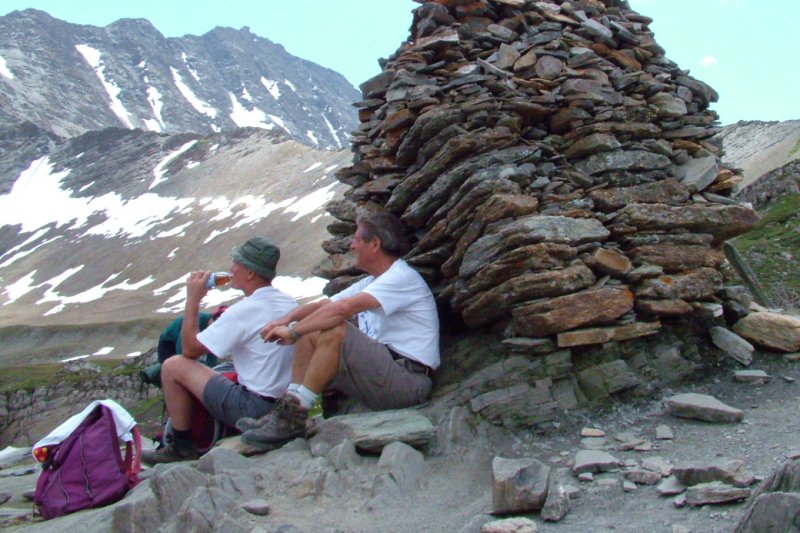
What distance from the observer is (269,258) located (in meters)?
8.55

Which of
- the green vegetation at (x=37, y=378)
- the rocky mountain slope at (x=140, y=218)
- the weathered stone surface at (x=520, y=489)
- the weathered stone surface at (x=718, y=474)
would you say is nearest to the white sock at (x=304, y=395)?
the weathered stone surface at (x=520, y=489)

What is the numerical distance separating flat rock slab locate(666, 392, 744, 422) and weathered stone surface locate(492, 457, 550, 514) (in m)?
2.21

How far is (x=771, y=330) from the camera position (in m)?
8.59

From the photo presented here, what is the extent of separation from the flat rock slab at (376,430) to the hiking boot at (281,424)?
0.29 metres

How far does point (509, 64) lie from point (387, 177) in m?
2.45

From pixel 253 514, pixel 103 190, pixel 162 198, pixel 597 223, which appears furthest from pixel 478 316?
pixel 103 190

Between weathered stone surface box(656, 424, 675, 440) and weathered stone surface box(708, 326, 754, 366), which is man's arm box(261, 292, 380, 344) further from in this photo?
weathered stone surface box(708, 326, 754, 366)

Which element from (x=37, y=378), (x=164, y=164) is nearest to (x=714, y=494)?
(x=37, y=378)

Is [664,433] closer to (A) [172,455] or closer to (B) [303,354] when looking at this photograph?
(B) [303,354]

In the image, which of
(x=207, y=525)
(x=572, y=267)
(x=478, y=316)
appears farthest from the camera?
(x=478, y=316)

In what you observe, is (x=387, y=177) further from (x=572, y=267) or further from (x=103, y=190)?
(x=103, y=190)

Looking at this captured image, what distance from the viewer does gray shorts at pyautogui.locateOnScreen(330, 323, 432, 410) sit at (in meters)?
7.97

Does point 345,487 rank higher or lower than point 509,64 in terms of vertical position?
lower

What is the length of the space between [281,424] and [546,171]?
4736mm
